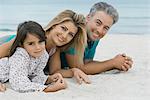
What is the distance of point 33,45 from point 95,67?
2.92 feet

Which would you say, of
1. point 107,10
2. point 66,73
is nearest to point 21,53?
point 66,73

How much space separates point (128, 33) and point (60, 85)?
561cm

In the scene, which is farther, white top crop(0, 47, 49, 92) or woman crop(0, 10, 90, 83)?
woman crop(0, 10, 90, 83)

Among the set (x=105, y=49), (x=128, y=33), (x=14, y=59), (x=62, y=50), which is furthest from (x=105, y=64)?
(x=128, y=33)

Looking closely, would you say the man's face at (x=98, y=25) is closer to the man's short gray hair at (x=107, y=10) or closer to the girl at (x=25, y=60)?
the man's short gray hair at (x=107, y=10)

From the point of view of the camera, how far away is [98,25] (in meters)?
3.78

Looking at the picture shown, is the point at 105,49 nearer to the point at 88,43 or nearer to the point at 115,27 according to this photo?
the point at 88,43

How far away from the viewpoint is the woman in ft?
11.3

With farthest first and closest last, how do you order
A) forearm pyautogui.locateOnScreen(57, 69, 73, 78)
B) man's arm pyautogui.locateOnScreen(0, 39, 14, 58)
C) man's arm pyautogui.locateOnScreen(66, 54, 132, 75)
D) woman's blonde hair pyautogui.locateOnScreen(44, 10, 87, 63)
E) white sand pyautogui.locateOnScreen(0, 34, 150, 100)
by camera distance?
man's arm pyautogui.locateOnScreen(66, 54, 132, 75), forearm pyautogui.locateOnScreen(57, 69, 73, 78), woman's blonde hair pyautogui.locateOnScreen(44, 10, 87, 63), man's arm pyautogui.locateOnScreen(0, 39, 14, 58), white sand pyautogui.locateOnScreen(0, 34, 150, 100)

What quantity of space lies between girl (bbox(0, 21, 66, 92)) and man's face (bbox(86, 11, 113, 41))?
0.60 metres

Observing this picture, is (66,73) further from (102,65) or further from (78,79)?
(102,65)

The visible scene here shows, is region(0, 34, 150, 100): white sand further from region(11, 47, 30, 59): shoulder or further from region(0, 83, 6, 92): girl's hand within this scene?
region(11, 47, 30, 59): shoulder

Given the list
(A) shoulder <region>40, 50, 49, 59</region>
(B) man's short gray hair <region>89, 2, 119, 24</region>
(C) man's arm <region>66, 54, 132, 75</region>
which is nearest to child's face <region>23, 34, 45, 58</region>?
(A) shoulder <region>40, 50, 49, 59</region>

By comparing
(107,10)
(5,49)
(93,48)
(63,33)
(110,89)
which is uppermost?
(107,10)
